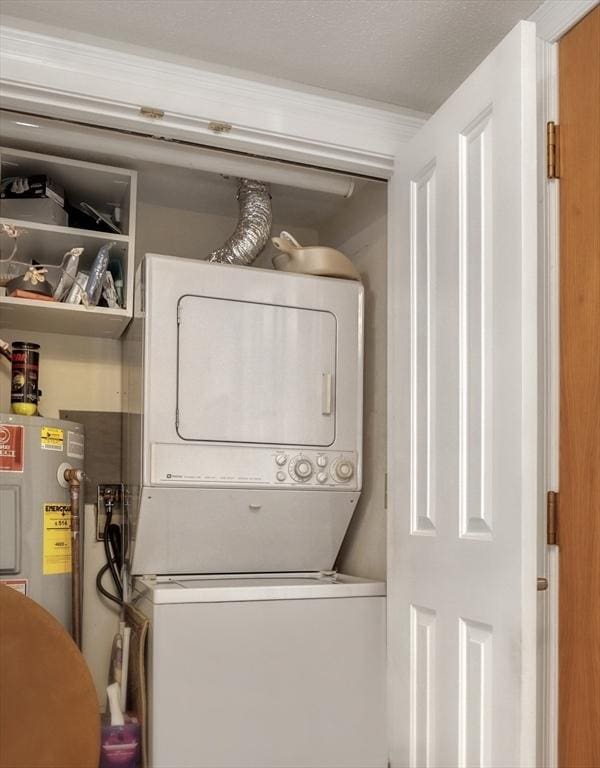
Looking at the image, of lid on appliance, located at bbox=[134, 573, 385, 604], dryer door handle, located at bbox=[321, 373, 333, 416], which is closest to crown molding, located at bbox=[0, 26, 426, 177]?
dryer door handle, located at bbox=[321, 373, 333, 416]

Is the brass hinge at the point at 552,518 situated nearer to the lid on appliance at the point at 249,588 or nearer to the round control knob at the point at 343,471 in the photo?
the lid on appliance at the point at 249,588

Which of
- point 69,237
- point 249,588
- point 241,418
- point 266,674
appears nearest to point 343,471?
point 241,418

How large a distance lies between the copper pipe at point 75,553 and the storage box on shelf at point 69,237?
0.56m

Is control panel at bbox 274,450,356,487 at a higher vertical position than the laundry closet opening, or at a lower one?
lower

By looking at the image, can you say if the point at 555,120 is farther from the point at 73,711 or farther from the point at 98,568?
the point at 98,568

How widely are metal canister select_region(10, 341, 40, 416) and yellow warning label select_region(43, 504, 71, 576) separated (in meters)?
0.35

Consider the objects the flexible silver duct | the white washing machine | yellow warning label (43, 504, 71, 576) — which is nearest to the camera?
the white washing machine

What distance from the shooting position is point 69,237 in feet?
9.18

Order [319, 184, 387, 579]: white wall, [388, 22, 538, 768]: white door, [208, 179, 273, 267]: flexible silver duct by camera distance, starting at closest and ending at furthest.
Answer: [388, 22, 538, 768]: white door
[319, 184, 387, 579]: white wall
[208, 179, 273, 267]: flexible silver duct

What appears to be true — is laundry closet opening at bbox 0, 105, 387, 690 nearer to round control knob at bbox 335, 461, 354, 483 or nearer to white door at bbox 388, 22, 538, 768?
round control knob at bbox 335, 461, 354, 483

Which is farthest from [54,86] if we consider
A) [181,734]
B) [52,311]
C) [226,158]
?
[181,734]

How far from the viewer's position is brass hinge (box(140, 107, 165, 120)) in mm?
2312

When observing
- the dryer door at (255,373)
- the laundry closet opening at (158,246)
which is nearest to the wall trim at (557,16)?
the laundry closet opening at (158,246)

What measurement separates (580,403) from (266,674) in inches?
49.0
